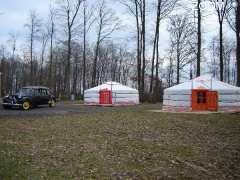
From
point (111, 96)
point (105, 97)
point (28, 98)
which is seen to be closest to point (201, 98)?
point (111, 96)

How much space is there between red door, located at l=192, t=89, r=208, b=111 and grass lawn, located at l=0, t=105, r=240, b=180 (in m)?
10.3

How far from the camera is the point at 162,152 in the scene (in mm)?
9203

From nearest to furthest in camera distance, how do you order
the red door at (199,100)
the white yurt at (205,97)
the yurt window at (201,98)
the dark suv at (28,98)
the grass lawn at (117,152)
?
the grass lawn at (117,152) < the dark suv at (28,98) < the white yurt at (205,97) < the red door at (199,100) < the yurt window at (201,98)

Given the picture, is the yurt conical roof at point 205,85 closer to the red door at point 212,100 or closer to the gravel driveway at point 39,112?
the red door at point 212,100

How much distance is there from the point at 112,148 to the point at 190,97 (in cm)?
1551

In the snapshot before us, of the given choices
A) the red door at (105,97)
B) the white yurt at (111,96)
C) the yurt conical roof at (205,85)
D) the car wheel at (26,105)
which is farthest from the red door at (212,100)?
the car wheel at (26,105)

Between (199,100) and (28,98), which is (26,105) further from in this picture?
(199,100)

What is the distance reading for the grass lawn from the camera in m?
7.21

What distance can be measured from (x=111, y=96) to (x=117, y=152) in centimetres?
2335

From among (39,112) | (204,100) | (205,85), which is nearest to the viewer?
(39,112)

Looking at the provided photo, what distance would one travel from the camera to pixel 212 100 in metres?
24.2

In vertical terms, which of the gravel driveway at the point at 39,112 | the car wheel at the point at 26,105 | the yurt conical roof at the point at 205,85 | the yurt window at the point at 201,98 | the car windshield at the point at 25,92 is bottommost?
the gravel driveway at the point at 39,112

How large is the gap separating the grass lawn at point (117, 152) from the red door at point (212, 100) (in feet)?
34.1

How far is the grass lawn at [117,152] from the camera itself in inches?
284
